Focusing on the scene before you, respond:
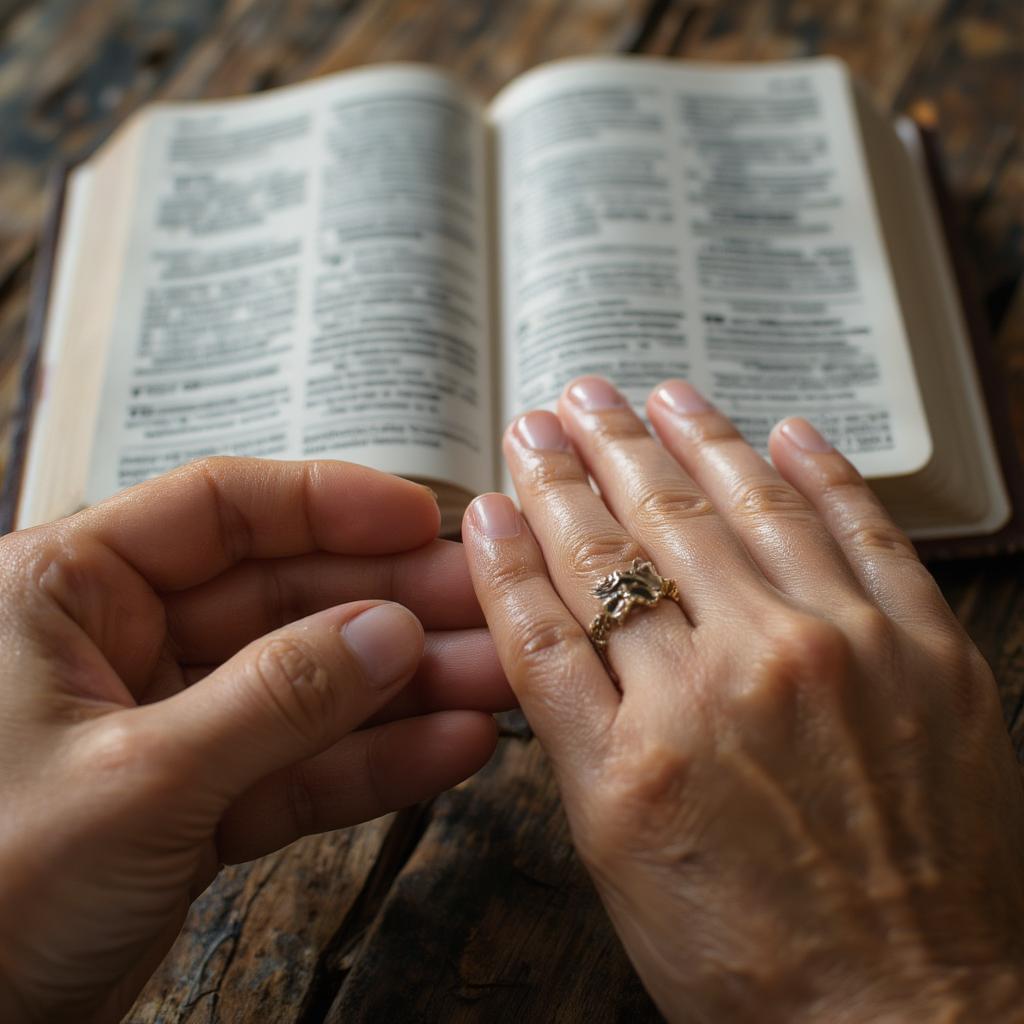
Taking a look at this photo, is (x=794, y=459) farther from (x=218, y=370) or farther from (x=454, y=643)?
(x=218, y=370)

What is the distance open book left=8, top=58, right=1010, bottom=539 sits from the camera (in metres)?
0.90

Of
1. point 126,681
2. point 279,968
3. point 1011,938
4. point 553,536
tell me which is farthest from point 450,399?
point 1011,938

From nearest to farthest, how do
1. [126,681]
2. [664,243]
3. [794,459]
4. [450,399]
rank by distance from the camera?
[126,681]
[794,459]
[450,399]
[664,243]

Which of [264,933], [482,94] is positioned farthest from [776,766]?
[482,94]

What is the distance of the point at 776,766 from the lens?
0.58 m

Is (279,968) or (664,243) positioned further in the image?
(664,243)

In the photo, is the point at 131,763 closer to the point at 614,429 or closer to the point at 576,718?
the point at 576,718

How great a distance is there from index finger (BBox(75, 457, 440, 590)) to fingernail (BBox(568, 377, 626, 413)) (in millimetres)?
155

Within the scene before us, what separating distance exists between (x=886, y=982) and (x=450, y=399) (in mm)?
577

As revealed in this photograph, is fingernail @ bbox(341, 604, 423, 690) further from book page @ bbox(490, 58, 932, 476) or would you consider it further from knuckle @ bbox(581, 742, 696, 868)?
book page @ bbox(490, 58, 932, 476)

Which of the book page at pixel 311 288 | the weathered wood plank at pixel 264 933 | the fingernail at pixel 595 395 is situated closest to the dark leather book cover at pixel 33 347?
the book page at pixel 311 288

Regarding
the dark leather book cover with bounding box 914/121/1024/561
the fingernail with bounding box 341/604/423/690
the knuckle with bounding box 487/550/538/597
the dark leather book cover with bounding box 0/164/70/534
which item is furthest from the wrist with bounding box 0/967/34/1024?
the dark leather book cover with bounding box 914/121/1024/561

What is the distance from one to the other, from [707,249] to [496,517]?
438mm

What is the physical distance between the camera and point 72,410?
38.4 inches
